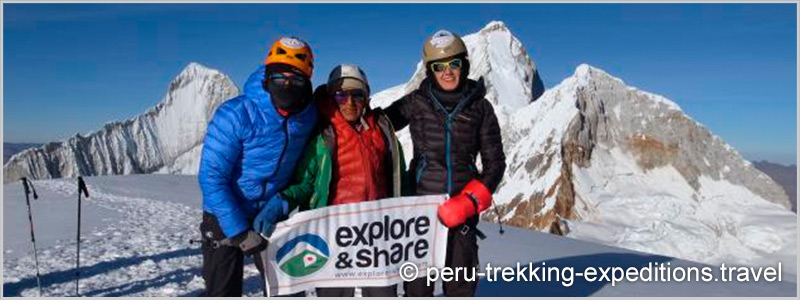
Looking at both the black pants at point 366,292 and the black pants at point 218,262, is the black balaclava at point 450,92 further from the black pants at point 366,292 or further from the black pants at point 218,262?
the black pants at point 218,262

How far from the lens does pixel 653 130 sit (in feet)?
247

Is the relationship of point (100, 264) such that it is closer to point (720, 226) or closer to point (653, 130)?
point (720, 226)

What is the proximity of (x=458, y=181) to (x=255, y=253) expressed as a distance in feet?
5.36

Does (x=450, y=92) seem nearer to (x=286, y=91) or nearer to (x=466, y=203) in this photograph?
(x=466, y=203)

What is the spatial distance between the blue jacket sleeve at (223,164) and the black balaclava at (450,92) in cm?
157

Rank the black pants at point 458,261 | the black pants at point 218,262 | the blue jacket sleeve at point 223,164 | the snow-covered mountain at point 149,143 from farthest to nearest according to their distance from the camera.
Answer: the snow-covered mountain at point 149,143 → the black pants at point 458,261 → the black pants at point 218,262 → the blue jacket sleeve at point 223,164

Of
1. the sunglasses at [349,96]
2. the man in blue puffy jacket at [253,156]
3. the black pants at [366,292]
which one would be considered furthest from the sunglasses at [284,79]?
the black pants at [366,292]

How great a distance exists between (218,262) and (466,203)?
1.86m

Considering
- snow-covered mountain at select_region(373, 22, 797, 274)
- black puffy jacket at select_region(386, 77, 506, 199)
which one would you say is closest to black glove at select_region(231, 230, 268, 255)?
black puffy jacket at select_region(386, 77, 506, 199)

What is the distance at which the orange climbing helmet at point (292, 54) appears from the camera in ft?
13.6

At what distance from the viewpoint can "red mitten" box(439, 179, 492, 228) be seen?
4793 millimetres

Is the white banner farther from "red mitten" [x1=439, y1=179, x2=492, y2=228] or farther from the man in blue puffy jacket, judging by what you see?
the man in blue puffy jacket

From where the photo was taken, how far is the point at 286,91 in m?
4.09

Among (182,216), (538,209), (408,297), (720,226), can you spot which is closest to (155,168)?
(538,209)
